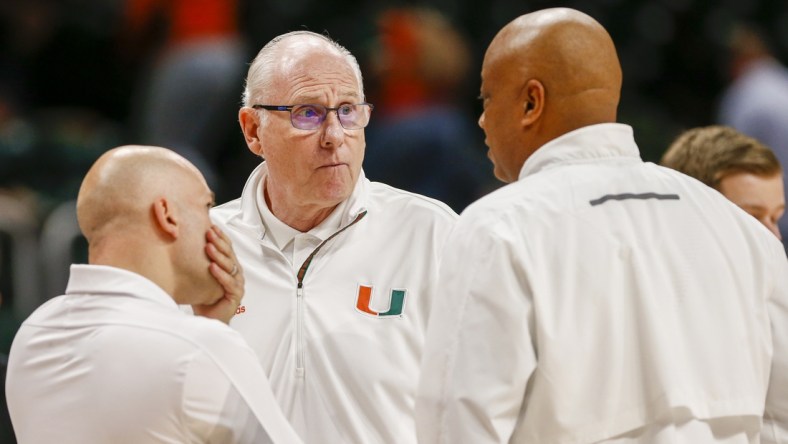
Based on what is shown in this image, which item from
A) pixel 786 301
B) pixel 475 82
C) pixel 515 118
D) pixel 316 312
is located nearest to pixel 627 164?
pixel 515 118

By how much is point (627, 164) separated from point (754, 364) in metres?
0.55

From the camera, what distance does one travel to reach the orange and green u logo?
3436 millimetres

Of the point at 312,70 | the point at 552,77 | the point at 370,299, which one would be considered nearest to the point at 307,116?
the point at 312,70

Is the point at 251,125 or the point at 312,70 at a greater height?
the point at 312,70

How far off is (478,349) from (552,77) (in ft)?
2.20

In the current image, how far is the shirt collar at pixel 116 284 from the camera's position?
2709 millimetres

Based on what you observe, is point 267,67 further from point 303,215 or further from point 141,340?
point 141,340

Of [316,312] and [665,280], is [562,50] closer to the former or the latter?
[665,280]

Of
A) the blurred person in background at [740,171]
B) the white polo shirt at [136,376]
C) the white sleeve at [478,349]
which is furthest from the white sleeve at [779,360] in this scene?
the white polo shirt at [136,376]

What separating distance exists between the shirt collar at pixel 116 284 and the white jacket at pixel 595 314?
2.09 feet

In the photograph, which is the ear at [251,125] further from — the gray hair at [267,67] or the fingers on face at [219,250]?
the fingers on face at [219,250]

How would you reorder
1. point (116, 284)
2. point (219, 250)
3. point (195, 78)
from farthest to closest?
point (195, 78) → point (219, 250) → point (116, 284)

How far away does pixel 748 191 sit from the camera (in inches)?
149

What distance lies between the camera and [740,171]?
3807 mm
